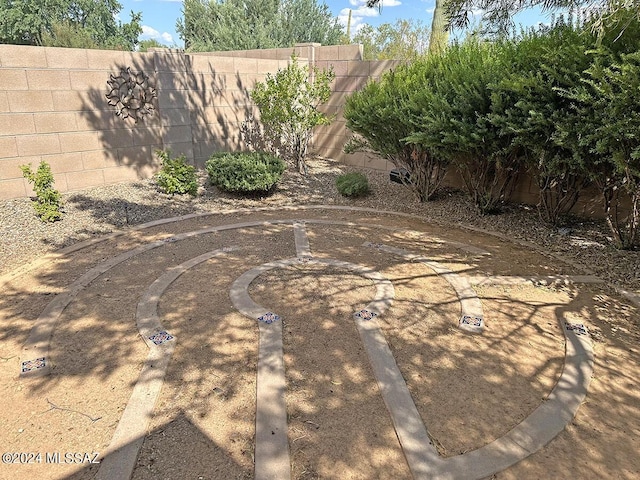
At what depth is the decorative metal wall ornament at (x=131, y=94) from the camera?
322 inches

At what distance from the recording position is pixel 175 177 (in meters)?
8.05

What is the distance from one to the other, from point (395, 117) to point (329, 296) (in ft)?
13.2

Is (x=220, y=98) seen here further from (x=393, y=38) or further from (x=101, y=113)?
(x=393, y=38)

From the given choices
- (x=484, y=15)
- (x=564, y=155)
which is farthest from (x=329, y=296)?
(x=484, y=15)

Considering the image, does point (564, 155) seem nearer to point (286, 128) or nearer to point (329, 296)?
point (329, 296)

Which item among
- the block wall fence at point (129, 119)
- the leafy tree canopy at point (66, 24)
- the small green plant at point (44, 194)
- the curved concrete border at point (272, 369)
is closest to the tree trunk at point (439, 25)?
the block wall fence at point (129, 119)

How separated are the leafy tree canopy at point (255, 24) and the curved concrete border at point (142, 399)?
21.7 m

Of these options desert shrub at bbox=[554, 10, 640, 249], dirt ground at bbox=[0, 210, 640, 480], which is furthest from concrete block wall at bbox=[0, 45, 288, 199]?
desert shrub at bbox=[554, 10, 640, 249]

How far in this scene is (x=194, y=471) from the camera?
93.0 inches

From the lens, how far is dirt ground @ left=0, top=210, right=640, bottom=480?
2.50 metres

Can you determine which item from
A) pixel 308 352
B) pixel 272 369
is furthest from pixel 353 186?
pixel 272 369

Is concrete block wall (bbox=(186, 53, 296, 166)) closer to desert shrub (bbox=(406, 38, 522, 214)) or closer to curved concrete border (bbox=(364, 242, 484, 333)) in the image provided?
desert shrub (bbox=(406, 38, 522, 214))

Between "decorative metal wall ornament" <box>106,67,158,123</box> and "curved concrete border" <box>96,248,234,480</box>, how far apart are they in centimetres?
546

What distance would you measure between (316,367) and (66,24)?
94.2ft
